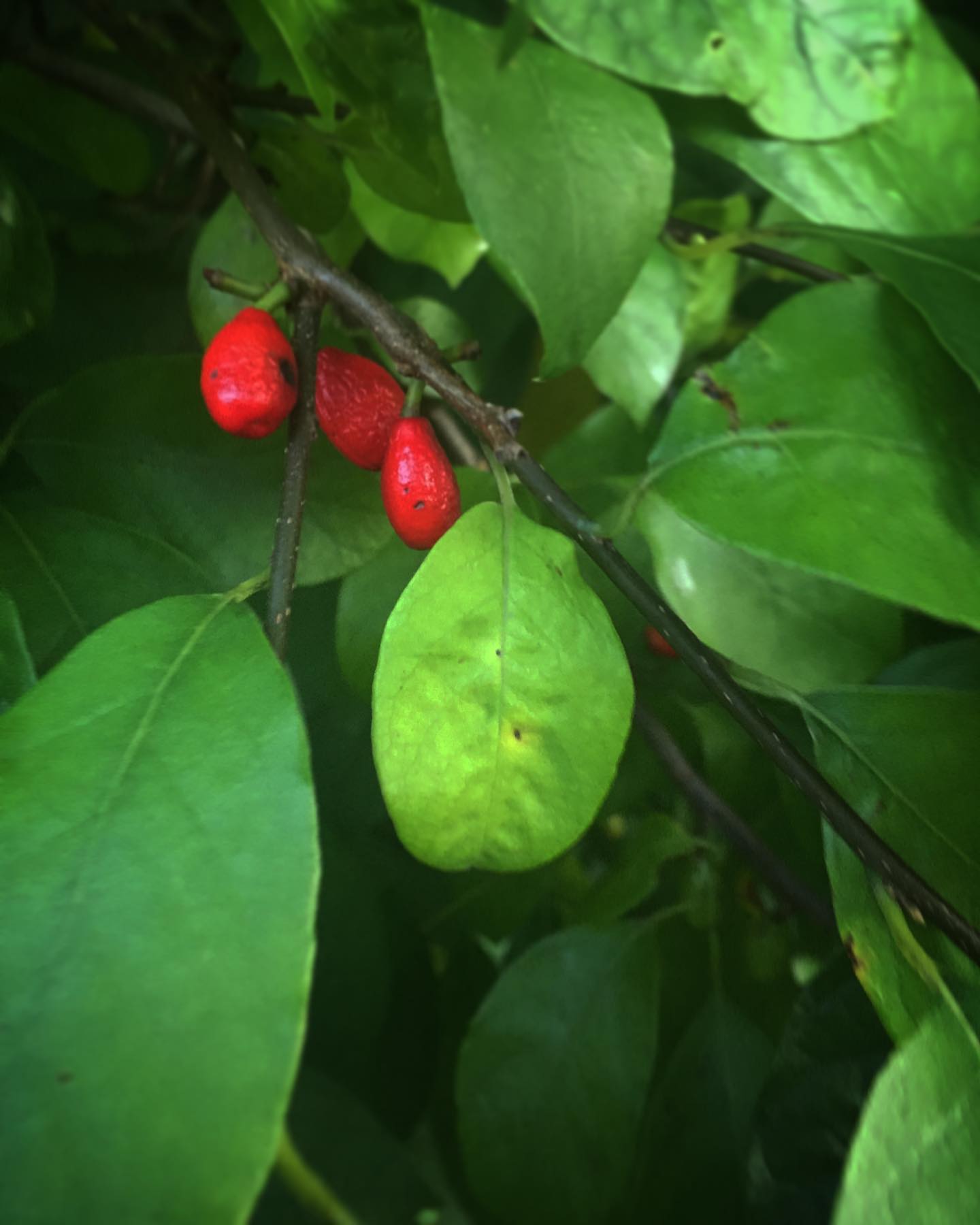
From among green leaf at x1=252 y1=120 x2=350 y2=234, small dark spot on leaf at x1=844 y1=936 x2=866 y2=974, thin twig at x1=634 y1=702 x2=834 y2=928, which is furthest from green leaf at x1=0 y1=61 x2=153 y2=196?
Answer: small dark spot on leaf at x1=844 y1=936 x2=866 y2=974

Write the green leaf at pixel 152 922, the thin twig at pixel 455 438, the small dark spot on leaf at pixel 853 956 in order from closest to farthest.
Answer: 1. the green leaf at pixel 152 922
2. the small dark spot on leaf at pixel 853 956
3. the thin twig at pixel 455 438

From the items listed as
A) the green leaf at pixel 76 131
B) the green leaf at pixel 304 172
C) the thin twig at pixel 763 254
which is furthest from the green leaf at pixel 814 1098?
the green leaf at pixel 76 131

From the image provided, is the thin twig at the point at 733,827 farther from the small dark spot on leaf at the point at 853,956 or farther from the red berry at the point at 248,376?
the red berry at the point at 248,376

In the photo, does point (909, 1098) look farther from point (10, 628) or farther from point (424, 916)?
point (10, 628)

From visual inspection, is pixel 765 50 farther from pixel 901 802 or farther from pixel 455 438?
pixel 901 802

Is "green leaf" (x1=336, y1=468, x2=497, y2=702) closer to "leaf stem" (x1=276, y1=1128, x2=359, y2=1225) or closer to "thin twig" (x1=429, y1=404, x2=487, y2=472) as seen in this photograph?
"thin twig" (x1=429, y1=404, x2=487, y2=472)

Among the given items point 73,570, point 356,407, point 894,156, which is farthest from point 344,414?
point 894,156

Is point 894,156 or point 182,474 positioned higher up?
point 894,156
